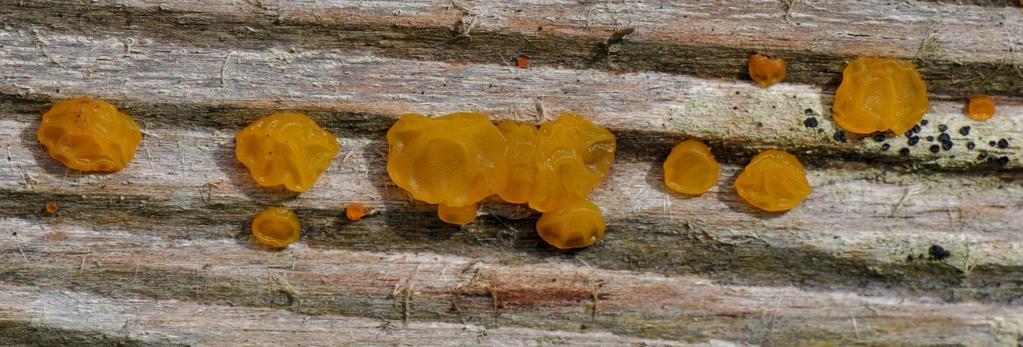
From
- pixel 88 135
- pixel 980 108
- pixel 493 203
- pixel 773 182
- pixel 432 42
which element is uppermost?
pixel 980 108

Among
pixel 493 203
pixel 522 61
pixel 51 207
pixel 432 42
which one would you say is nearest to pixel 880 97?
pixel 522 61

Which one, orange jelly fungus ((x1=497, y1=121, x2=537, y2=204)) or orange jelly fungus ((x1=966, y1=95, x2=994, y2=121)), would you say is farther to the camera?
orange jelly fungus ((x1=966, y1=95, x2=994, y2=121))

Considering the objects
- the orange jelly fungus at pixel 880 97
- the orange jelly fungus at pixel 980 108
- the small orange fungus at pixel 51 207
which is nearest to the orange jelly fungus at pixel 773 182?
the orange jelly fungus at pixel 880 97

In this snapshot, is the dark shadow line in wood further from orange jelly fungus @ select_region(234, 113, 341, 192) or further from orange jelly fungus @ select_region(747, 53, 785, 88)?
orange jelly fungus @ select_region(234, 113, 341, 192)

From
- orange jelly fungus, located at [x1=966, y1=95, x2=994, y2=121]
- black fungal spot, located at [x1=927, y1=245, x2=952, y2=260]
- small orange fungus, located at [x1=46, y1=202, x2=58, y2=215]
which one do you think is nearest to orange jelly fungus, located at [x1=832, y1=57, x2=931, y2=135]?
orange jelly fungus, located at [x1=966, y1=95, x2=994, y2=121]

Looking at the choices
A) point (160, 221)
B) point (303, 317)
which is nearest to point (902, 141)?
point (303, 317)

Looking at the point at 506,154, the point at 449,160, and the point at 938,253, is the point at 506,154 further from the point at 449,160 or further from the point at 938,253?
the point at 938,253
